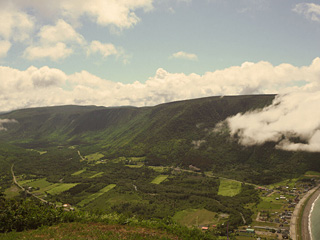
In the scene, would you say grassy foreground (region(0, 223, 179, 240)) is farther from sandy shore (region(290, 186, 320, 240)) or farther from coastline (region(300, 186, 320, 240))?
coastline (region(300, 186, 320, 240))

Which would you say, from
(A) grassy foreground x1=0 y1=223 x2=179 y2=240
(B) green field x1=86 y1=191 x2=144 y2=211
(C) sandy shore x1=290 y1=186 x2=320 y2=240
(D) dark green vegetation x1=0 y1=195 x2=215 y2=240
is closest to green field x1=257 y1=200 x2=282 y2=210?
(C) sandy shore x1=290 y1=186 x2=320 y2=240

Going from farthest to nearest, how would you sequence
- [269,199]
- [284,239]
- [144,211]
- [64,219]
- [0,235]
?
[269,199], [144,211], [284,239], [64,219], [0,235]

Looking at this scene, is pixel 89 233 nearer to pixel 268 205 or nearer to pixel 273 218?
pixel 273 218

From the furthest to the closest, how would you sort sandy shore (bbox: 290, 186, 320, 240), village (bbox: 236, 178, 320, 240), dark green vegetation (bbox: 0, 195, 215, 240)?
1. sandy shore (bbox: 290, 186, 320, 240)
2. village (bbox: 236, 178, 320, 240)
3. dark green vegetation (bbox: 0, 195, 215, 240)

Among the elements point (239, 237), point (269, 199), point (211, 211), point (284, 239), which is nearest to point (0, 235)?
point (239, 237)

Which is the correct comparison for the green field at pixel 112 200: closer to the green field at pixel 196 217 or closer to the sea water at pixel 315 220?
the green field at pixel 196 217

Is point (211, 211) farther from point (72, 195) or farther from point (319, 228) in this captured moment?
point (72, 195)

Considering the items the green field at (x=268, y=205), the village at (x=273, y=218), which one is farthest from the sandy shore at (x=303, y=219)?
the green field at (x=268, y=205)
